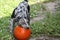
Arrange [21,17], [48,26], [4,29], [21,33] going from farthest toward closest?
[48,26] → [4,29] → [21,17] → [21,33]

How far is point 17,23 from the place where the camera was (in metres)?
4.59

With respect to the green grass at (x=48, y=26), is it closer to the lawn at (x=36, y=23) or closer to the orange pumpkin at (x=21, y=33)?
the lawn at (x=36, y=23)

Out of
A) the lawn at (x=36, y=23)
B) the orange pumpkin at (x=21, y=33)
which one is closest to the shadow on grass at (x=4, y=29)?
the lawn at (x=36, y=23)

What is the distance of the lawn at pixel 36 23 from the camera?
539 centimetres

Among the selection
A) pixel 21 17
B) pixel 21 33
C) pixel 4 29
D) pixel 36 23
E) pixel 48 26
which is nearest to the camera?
pixel 21 33

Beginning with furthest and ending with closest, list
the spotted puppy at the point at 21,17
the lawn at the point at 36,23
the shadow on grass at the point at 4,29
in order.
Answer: the lawn at the point at 36,23
the shadow on grass at the point at 4,29
the spotted puppy at the point at 21,17

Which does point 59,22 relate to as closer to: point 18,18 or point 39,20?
point 39,20

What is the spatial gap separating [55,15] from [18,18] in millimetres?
1990

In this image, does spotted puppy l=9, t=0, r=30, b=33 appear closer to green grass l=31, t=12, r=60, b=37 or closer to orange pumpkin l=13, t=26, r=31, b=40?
orange pumpkin l=13, t=26, r=31, b=40

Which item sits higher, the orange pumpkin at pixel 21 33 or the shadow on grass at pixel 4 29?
the orange pumpkin at pixel 21 33

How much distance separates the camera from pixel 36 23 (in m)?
5.83

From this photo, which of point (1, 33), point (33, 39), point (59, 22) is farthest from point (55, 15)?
point (1, 33)

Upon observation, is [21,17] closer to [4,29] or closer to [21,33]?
[21,33]

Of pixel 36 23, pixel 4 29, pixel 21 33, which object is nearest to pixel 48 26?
pixel 36 23
